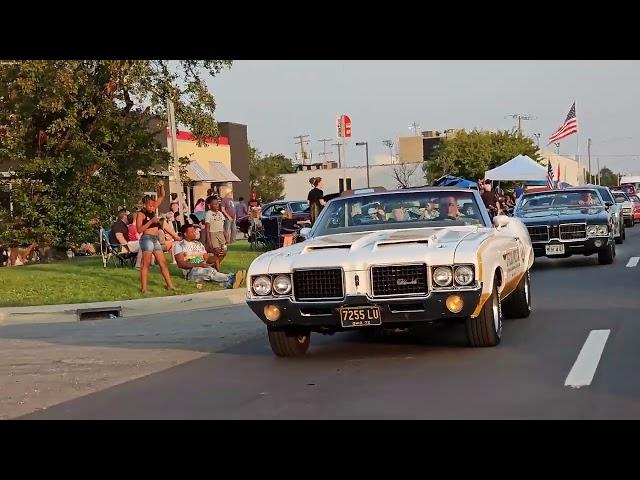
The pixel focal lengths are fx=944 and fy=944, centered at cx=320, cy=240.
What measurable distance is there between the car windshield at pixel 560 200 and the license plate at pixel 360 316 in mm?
10948

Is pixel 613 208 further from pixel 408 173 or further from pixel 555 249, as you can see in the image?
pixel 408 173

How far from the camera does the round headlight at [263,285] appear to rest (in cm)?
887

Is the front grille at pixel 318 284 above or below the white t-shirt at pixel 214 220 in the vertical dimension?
below

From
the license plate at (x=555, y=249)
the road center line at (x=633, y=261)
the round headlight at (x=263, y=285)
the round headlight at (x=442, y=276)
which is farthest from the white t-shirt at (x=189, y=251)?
the round headlight at (x=442, y=276)

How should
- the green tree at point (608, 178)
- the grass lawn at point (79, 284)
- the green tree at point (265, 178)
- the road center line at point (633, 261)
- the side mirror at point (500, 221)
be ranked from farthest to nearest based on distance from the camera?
the green tree at point (608, 178), the green tree at point (265, 178), the road center line at point (633, 261), the grass lawn at point (79, 284), the side mirror at point (500, 221)

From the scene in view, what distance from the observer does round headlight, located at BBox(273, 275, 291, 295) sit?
879 cm

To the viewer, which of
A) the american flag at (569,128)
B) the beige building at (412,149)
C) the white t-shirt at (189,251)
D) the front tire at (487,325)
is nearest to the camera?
the front tire at (487,325)

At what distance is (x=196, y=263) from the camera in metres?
16.8

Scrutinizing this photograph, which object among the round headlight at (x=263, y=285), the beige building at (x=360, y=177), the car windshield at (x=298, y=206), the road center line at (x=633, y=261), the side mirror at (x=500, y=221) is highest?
the beige building at (x=360, y=177)

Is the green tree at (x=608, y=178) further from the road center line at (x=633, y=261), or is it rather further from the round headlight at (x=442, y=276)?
the round headlight at (x=442, y=276)
